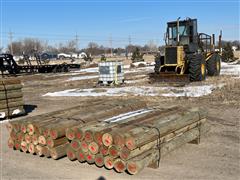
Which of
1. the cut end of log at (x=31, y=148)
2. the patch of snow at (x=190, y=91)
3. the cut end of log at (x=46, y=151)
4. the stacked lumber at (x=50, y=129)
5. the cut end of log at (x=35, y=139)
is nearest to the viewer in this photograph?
the stacked lumber at (x=50, y=129)

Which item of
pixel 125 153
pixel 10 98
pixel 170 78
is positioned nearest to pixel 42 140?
pixel 125 153

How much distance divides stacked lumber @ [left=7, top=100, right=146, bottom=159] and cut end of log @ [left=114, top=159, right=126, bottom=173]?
1.31 meters

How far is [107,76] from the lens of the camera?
18141 millimetres

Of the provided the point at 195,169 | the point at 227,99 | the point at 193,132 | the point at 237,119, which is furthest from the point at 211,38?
the point at 195,169

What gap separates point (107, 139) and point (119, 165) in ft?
1.59

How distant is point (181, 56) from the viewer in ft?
55.5

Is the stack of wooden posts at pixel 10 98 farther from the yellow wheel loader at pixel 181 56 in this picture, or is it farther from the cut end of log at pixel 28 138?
the yellow wheel loader at pixel 181 56

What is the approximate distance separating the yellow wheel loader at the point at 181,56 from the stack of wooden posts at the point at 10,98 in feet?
27.2

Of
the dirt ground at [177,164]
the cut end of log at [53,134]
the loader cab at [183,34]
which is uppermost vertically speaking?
the loader cab at [183,34]

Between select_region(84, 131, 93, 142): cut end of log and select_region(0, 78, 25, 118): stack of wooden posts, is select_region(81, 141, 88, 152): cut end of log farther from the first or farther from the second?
select_region(0, 78, 25, 118): stack of wooden posts

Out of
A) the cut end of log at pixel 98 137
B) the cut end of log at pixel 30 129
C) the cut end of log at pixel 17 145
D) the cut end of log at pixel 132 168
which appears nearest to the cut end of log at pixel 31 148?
the cut end of log at pixel 30 129

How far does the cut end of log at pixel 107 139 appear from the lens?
537cm

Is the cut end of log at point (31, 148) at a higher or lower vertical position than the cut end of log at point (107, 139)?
lower

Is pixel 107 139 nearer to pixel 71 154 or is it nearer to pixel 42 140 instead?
pixel 71 154
